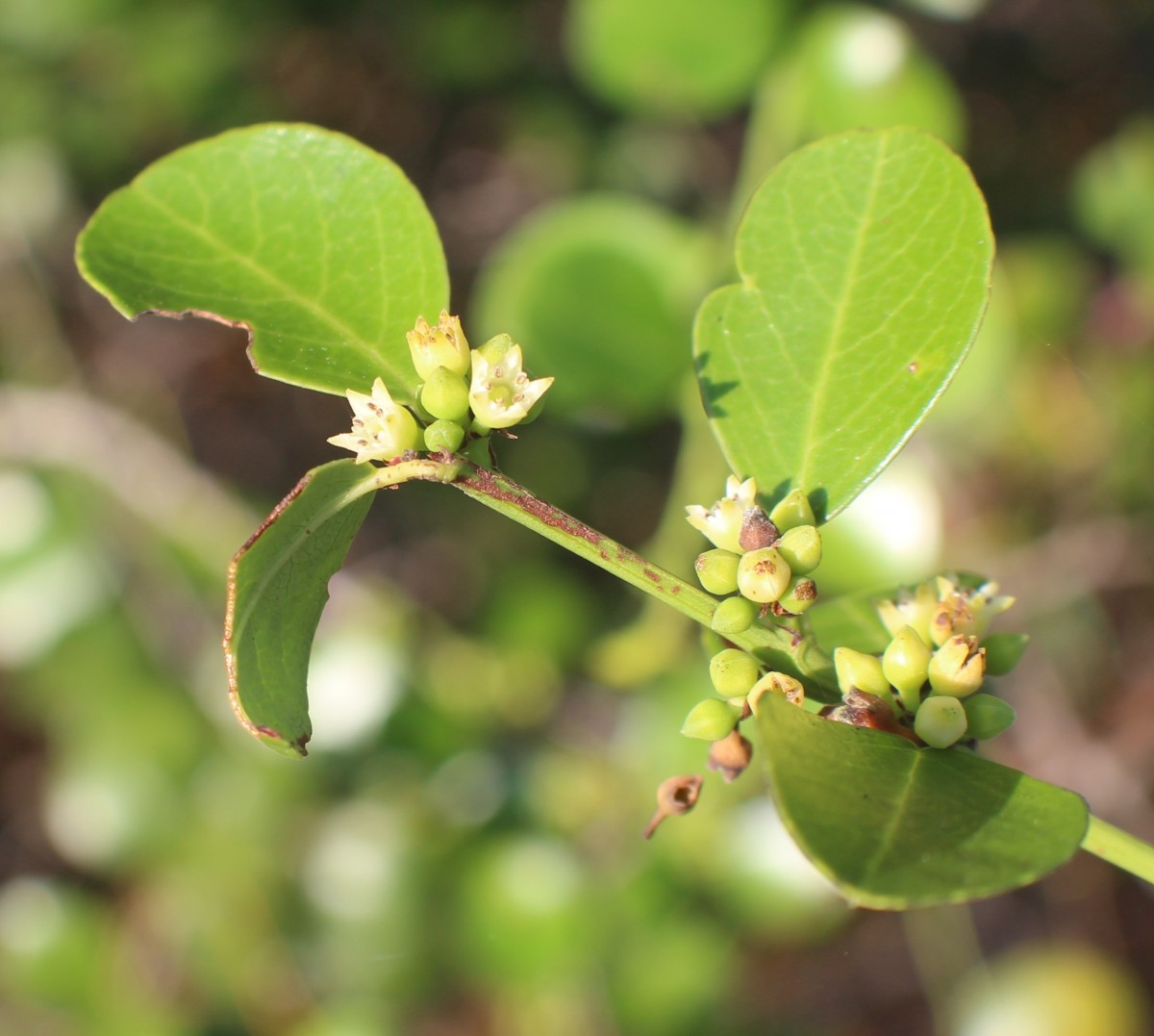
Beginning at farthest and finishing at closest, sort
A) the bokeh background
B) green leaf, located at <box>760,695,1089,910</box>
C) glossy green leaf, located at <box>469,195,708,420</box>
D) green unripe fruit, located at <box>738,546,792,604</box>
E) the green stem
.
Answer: the bokeh background, glossy green leaf, located at <box>469,195,708,420</box>, green unripe fruit, located at <box>738,546,792,604</box>, the green stem, green leaf, located at <box>760,695,1089,910</box>

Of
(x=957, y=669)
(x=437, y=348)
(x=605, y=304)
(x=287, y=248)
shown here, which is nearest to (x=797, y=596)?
(x=957, y=669)

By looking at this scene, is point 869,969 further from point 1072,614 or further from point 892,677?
point 892,677

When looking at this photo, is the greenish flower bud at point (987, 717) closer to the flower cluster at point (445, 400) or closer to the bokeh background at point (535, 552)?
the flower cluster at point (445, 400)

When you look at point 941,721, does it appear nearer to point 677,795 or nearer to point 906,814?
point 906,814

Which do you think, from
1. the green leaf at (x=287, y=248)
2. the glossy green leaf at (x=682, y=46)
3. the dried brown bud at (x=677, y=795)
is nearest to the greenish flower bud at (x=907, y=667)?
the dried brown bud at (x=677, y=795)

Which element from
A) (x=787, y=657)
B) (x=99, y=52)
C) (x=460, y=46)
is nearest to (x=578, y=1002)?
(x=787, y=657)

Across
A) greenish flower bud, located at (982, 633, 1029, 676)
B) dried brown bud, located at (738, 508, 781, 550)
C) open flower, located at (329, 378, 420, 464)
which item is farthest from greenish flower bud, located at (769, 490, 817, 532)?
open flower, located at (329, 378, 420, 464)

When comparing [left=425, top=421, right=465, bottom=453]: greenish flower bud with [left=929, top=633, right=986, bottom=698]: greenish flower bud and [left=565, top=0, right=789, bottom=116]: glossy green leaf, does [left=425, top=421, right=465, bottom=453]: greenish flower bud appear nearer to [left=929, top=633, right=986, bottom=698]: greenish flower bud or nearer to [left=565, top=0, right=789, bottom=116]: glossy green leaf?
[left=929, top=633, right=986, bottom=698]: greenish flower bud
